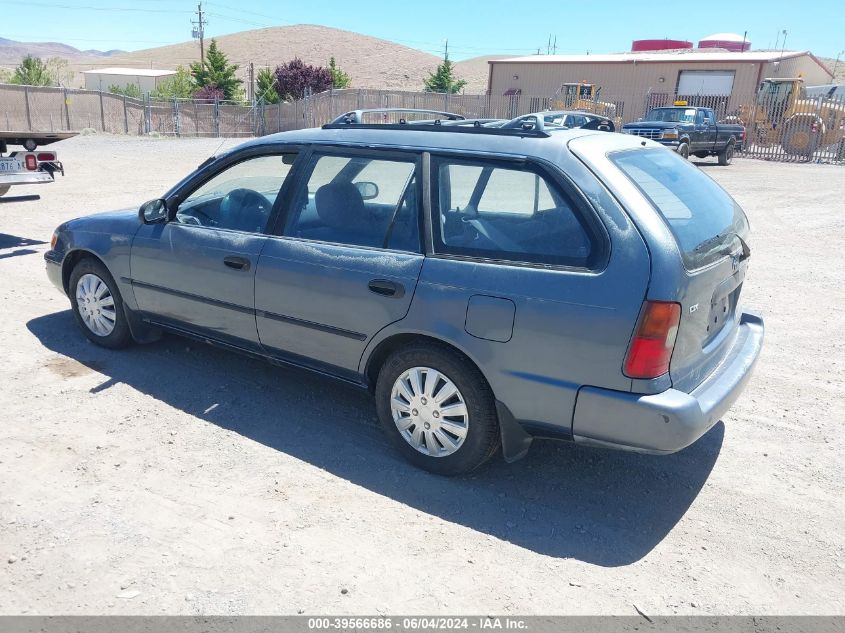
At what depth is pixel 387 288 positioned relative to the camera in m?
3.73

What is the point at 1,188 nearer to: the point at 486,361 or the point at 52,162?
the point at 52,162

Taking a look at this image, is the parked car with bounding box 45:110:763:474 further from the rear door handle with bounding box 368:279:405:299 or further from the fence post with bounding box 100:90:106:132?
the fence post with bounding box 100:90:106:132

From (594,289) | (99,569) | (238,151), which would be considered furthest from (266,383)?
(594,289)

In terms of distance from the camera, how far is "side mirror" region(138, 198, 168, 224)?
15.9 ft

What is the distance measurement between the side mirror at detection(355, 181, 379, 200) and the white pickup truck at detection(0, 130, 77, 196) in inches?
252

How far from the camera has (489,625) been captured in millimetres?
2771

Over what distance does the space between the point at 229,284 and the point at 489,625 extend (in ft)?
8.63

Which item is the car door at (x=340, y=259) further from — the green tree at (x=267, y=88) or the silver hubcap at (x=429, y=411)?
the green tree at (x=267, y=88)

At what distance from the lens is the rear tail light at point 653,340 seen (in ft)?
10.1

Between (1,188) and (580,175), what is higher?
(580,175)

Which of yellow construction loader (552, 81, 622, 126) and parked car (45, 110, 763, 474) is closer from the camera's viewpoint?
parked car (45, 110, 763, 474)

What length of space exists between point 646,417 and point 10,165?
8.57 metres

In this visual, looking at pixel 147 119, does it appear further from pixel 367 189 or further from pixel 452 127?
pixel 452 127

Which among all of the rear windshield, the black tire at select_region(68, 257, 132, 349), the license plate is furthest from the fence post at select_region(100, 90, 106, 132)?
the rear windshield
